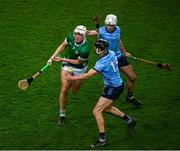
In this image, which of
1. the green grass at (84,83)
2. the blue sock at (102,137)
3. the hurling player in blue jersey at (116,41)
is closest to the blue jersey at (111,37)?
the hurling player in blue jersey at (116,41)

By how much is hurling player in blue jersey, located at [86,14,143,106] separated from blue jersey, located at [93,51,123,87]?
121cm

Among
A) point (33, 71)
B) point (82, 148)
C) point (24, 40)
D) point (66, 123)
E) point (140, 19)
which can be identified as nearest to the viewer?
point (82, 148)

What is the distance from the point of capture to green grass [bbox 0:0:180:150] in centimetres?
1008

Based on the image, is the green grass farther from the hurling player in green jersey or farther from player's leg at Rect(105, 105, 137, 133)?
the hurling player in green jersey

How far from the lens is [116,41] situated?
35.4ft

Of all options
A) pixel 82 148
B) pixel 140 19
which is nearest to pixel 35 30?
Result: pixel 140 19

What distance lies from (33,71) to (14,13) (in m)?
3.87

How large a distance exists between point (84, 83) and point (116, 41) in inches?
82.6

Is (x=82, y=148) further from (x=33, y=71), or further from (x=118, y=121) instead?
(x=33, y=71)

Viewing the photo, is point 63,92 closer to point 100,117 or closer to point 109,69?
point 100,117

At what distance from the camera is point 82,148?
31.7 ft

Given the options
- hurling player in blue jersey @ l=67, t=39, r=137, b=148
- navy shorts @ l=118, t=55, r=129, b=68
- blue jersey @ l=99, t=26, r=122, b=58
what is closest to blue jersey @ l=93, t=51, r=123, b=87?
hurling player in blue jersey @ l=67, t=39, r=137, b=148

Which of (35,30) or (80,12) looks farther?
(80,12)

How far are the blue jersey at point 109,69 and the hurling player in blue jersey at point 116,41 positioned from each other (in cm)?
121
